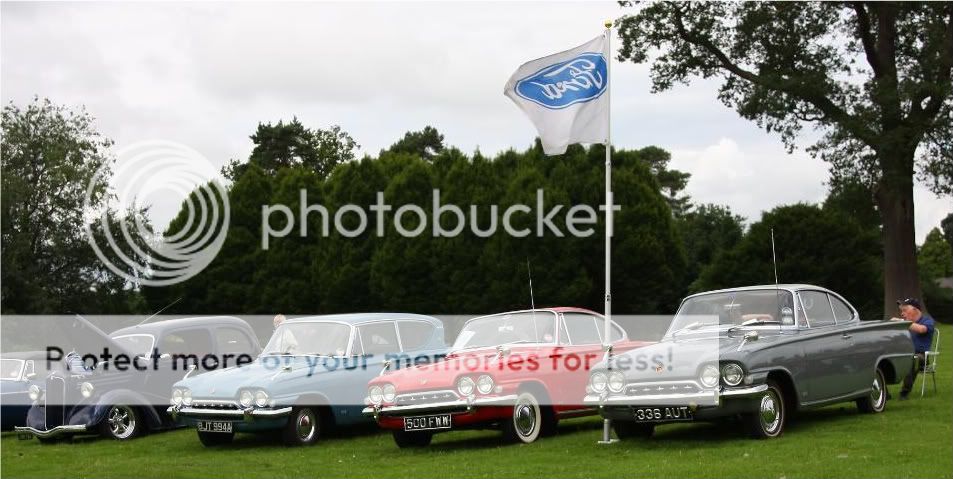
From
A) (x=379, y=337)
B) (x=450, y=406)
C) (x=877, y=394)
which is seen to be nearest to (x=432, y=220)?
(x=379, y=337)

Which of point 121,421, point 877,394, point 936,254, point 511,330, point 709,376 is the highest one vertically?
point 936,254

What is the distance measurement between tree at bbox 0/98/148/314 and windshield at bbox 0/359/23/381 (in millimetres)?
28311

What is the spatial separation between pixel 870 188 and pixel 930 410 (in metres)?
26.4

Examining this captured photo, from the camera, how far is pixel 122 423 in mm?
16031

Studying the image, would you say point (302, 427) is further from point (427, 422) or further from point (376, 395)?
point (427, 422)

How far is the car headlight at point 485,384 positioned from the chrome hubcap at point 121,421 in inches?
243

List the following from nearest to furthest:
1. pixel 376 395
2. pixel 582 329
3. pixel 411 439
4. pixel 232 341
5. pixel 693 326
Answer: pixel 376 395 < pixel 693 326 < pixel 411 439 < pixel 582 329 < pixel 232 341

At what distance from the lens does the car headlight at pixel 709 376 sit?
11.6 meters

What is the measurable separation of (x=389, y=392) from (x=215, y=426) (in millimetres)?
2462

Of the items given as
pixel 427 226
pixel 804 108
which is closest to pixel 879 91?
pixel 804 108

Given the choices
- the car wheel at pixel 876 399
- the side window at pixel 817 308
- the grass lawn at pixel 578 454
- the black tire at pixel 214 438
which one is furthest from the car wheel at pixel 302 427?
the car wheel at pixel 876 399

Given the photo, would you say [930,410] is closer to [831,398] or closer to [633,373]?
→ [831,398]

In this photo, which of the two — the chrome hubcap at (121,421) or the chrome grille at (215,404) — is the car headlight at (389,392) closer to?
the chrome grille at (215,404)

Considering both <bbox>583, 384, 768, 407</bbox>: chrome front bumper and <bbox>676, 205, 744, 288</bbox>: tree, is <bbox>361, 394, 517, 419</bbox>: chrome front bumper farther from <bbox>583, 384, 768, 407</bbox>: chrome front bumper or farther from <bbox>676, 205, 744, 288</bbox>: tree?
<bbox>676, 205, 744, 288</bbox>: tree
